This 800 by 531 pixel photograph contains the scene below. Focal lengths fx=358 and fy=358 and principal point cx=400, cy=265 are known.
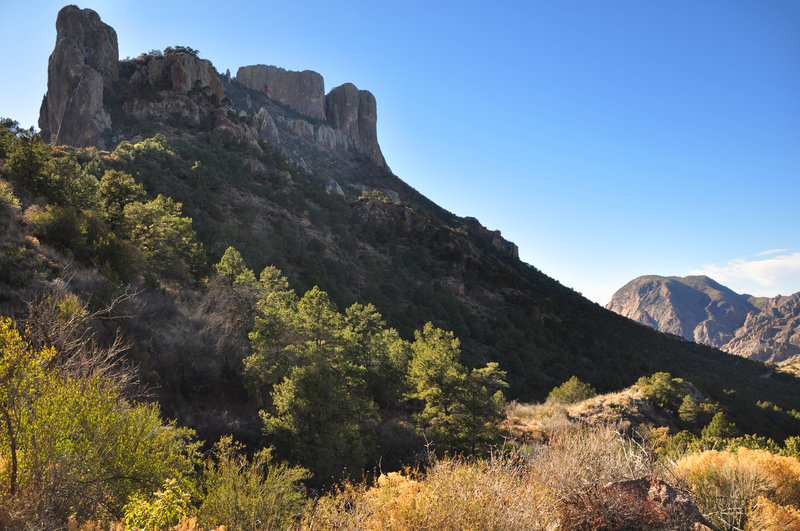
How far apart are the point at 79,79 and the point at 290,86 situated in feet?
179

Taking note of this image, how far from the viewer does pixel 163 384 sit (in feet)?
36.6

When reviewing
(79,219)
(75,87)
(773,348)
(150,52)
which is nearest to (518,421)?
(79,219)

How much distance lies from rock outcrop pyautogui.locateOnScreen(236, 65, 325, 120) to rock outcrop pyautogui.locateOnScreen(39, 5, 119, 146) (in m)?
40.4

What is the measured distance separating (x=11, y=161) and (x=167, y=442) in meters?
16.8

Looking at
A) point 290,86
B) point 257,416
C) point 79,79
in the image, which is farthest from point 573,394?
point 290,86

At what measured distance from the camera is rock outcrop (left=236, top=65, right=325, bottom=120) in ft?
310

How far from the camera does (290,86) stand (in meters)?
96.4

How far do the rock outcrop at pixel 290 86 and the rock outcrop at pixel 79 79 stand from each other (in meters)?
40.4

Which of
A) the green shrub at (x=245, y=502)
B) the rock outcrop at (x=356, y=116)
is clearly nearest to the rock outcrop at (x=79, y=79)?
the rock outcrop at (x=356, y=116)

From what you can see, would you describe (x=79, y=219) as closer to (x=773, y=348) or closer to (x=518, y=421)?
(x=518, y=421)

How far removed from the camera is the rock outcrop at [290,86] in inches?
3716

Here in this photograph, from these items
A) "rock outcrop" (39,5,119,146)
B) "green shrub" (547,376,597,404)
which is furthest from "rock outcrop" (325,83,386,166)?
"green shrub" (547,376,597,404)

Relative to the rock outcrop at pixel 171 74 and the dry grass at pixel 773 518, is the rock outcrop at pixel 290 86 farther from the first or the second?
the dry grass at pixel 773 518

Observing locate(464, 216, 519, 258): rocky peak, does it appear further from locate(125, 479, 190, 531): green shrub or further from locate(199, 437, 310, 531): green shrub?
locate(125, 479, 190, 531): green shrub
